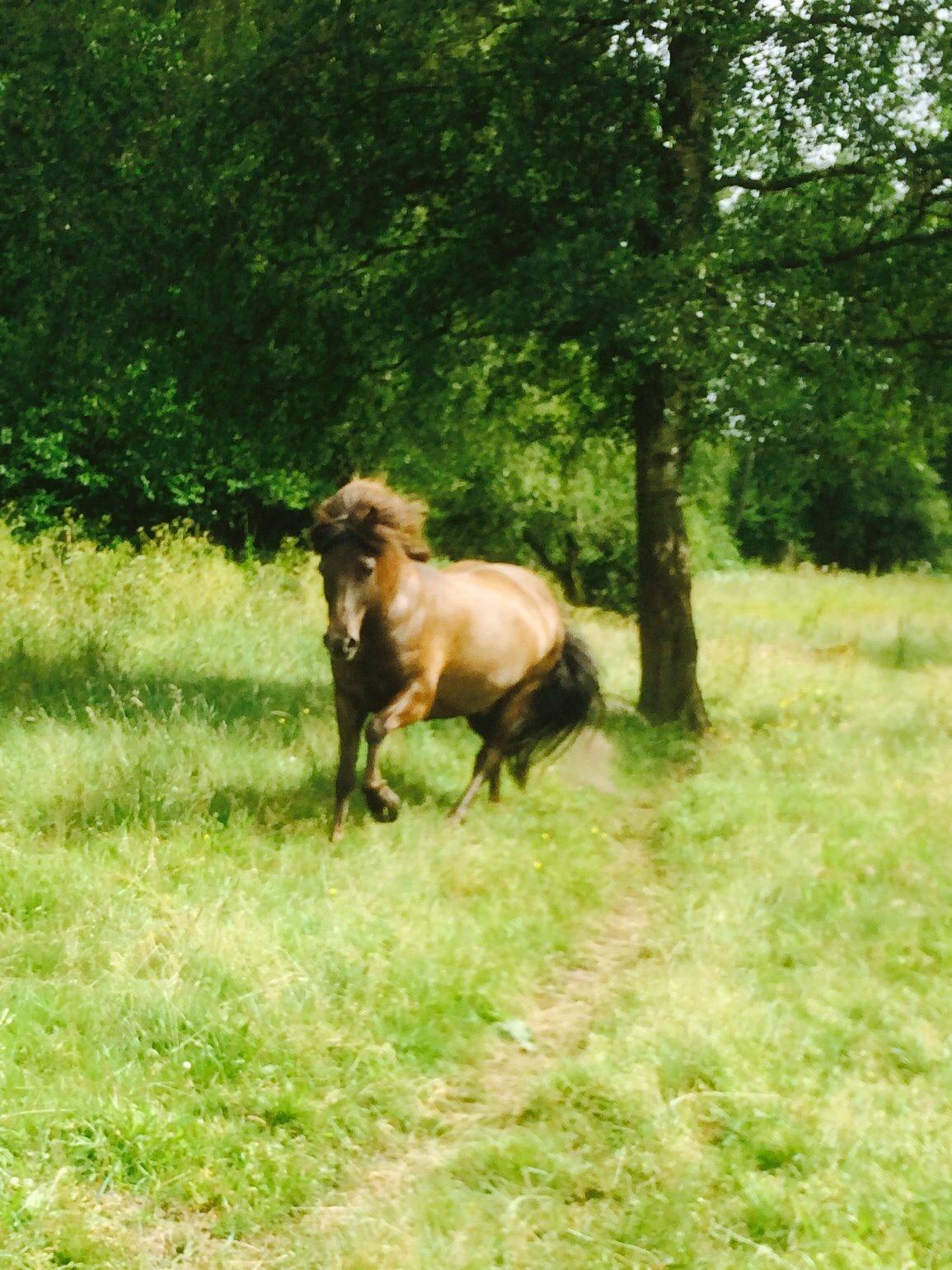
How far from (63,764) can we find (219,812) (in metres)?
1.03

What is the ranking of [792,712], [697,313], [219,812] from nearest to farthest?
1. [219,812]
2. [697,313]
3. [792,712]

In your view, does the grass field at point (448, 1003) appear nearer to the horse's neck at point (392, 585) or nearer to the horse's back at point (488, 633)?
the horse's back at point (488, 633)

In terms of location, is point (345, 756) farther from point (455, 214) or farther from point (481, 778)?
point (455, 214)

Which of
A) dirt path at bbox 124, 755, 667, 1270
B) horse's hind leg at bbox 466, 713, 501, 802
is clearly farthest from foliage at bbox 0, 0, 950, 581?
dirt path at bbox 124, 755, 667, 1270

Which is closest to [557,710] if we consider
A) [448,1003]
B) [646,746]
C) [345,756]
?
[646,746]

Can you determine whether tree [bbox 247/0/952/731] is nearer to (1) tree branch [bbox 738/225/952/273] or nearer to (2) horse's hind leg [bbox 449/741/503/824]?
(1) tree branch [bbox 738/225/952/273]

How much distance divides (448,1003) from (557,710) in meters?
4.01

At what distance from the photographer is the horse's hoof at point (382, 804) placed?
24.1 feet

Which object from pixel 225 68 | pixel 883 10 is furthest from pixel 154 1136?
pixel 883 10

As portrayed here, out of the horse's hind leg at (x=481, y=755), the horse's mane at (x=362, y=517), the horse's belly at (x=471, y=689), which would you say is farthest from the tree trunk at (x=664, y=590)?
the horse's mane at (x=362, y=517)

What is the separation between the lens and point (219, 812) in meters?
7.16

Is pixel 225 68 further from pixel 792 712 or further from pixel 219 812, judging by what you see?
pixel 792 712

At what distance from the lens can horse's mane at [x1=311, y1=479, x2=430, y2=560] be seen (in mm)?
6871

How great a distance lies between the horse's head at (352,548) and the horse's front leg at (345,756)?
0.71m
